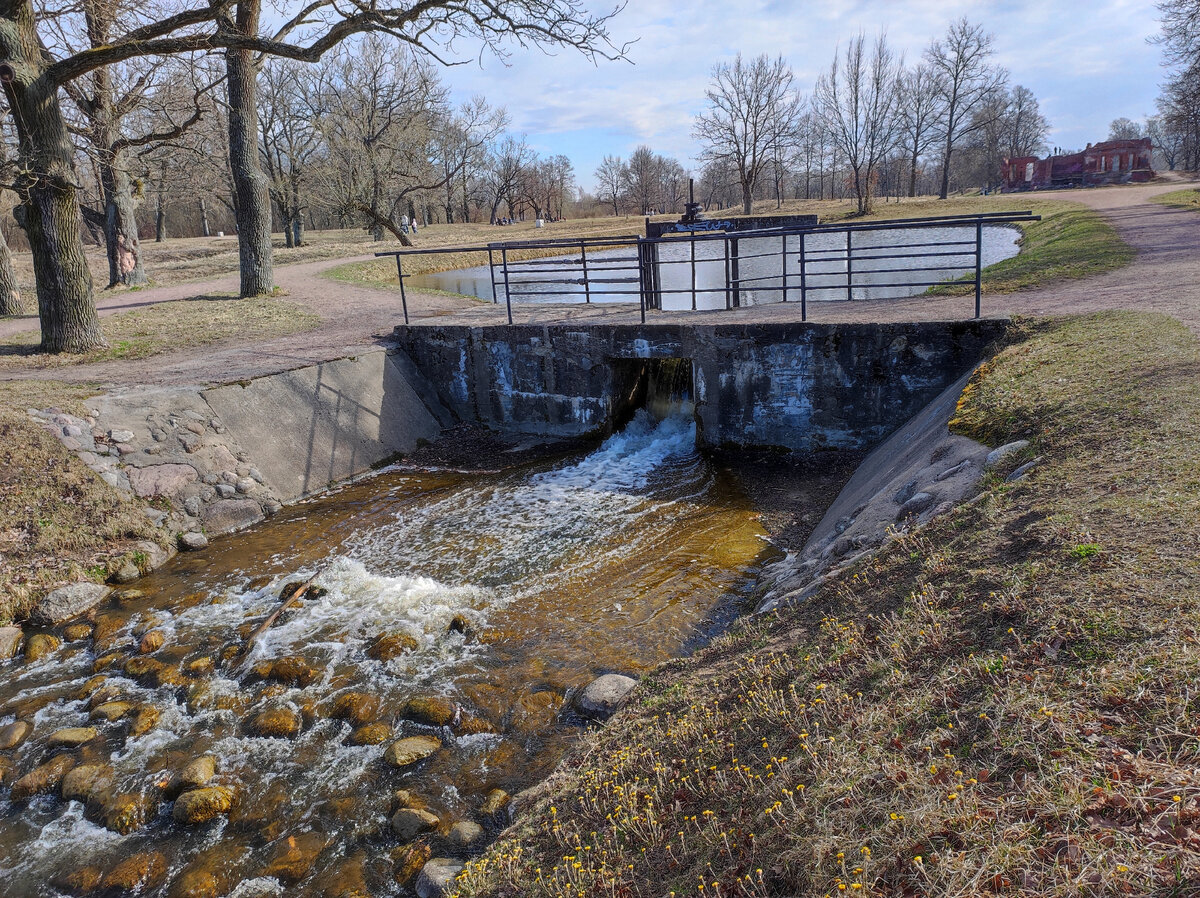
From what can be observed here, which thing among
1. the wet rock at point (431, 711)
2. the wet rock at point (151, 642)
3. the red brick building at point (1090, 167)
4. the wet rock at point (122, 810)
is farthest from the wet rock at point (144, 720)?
the red brick building at point (1090, 167)

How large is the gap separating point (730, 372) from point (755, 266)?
602 inches

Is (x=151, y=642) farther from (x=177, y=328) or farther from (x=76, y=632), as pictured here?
(x=177, y=328)

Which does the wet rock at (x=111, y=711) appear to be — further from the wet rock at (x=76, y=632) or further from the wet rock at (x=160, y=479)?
the wet rock at (x=160, y=479)

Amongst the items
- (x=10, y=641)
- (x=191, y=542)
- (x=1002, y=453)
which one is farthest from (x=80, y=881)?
→ (x=1002, y=453)

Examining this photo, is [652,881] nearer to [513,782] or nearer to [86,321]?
[513,782]

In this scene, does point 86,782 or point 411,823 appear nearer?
point 411,823

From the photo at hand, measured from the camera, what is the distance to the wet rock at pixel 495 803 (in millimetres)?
4258

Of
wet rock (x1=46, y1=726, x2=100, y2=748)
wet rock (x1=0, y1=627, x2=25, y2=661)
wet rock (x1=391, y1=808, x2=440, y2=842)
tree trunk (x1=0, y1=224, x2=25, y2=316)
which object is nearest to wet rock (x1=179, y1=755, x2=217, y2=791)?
wet rock (x1=46, y1=726, x2=100, y2=748)

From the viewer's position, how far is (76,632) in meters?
6.61

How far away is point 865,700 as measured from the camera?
321 cm

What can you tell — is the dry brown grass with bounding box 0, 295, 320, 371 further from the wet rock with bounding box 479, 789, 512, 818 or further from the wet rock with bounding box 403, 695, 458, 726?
the wet rock with bounding box 479, 789, 512, 818

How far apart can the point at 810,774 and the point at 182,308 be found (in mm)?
17452

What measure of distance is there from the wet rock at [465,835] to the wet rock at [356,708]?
1.39 metres

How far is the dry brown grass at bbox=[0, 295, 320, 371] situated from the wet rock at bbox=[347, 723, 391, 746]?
9.73 metres
